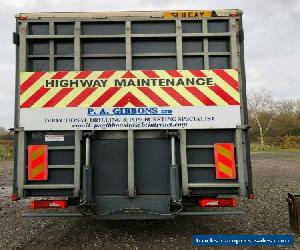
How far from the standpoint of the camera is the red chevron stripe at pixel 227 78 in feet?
15.6

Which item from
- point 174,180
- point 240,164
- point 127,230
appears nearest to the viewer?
point 174,180

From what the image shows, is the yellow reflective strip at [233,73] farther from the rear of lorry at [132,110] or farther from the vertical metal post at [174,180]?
the vertical metal post at [174,180]

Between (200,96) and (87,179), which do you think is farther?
(200,96)

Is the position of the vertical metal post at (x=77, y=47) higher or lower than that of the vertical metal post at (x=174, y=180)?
higher

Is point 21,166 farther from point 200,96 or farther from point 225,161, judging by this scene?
point 225,161

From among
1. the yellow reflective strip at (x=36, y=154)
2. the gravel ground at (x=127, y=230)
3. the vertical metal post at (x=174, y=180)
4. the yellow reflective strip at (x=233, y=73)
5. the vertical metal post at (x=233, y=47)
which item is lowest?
the gravel ground at (x=127, y=230)

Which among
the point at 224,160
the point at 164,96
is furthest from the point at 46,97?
the point at 224,160

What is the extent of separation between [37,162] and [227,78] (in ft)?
10.0

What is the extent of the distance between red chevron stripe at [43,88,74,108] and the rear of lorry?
0.01 metres

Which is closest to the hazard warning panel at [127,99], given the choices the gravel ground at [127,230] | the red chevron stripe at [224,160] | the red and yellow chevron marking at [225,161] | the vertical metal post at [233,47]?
the vertical metal post at [233,47]

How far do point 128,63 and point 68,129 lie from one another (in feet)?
4.30

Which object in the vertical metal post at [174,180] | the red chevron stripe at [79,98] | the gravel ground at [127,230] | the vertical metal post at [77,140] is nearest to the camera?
the vertical metal post at [174,180]

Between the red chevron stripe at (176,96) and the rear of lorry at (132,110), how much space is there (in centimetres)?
1

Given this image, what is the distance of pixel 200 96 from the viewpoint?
4758 millimetres
